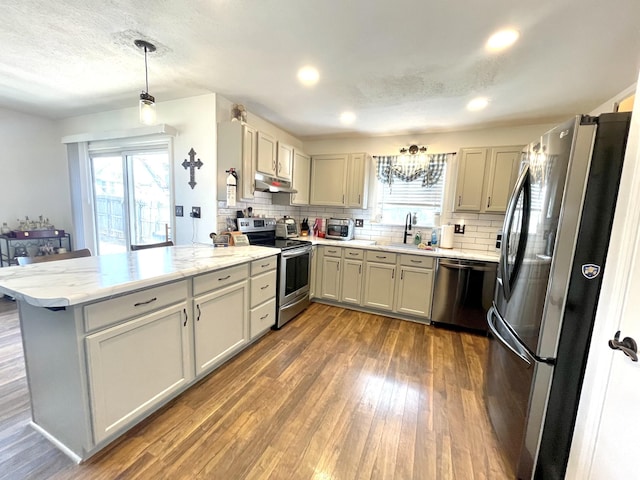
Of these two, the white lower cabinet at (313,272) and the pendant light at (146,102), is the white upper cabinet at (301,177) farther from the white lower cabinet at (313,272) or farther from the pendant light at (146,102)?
the pendant light at (146,102)

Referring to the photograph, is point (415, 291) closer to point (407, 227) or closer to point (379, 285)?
point (379, 285)

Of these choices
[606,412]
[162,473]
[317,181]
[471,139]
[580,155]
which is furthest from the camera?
[317,181]

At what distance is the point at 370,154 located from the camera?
3.91 meters

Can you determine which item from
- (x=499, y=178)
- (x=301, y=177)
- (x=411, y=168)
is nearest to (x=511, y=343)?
(x=499, y=178)

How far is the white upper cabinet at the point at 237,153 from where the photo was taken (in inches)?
103

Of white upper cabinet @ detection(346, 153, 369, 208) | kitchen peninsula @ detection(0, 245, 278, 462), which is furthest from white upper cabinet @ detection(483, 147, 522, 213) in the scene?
kitchen peninsula @ detection(0, 245, 278, 462)

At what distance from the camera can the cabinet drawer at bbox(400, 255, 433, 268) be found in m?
3.07

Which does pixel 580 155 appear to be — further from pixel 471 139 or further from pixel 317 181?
pixel 317 181

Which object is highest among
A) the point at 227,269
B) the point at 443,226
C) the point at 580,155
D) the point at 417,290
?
the point at 580,155

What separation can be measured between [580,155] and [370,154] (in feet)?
9.73

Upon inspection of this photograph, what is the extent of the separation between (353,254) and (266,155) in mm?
1622

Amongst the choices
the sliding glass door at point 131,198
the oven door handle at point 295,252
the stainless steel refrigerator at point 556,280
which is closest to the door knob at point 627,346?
the stainless steel refrigerator at point 556,280

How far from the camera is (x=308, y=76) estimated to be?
2191 millimetres

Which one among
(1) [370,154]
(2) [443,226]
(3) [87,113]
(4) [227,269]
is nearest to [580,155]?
(4) [227,269]
